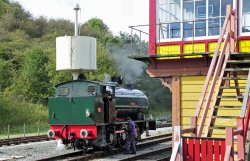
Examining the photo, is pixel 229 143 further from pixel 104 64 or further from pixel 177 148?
pixel 104 64

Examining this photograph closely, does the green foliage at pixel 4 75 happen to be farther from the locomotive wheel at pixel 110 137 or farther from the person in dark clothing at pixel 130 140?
the person in dark clothing at pixel 130 140

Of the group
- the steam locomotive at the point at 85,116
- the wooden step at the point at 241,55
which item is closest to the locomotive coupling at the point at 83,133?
the steam locomotive at the point at 85,116

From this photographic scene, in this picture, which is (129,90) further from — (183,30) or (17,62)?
(17,62)

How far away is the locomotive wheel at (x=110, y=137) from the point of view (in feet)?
52.5

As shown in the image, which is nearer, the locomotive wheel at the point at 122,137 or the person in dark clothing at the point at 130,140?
the person in dark clothing at the point at 130,140

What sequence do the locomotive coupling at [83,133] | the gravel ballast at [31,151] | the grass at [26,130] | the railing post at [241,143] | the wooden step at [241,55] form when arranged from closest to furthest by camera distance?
the railing post at [241,143] < the wooden step at [241,55] < the locomotive coupling at [83,133] < the gravel ballast at [31,151] < the grass at [26,130]

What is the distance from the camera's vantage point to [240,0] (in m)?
11.3

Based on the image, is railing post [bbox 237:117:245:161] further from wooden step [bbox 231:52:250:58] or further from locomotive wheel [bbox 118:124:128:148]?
locomotive wheel [bbox 118:124:128:148]

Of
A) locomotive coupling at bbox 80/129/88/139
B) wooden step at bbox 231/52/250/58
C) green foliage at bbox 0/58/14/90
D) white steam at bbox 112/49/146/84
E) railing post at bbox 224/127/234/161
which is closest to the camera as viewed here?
railing post at bbox 224/127/234/161

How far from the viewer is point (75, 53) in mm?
18844

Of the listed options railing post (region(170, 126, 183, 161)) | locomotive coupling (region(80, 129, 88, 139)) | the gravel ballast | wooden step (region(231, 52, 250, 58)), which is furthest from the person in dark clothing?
railing post (region(170, 126, 183, 161))

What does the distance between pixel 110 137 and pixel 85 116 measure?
149 cm

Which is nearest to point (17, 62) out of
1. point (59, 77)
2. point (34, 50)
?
point (34, 50)

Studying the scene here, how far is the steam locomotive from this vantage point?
15180 mm
